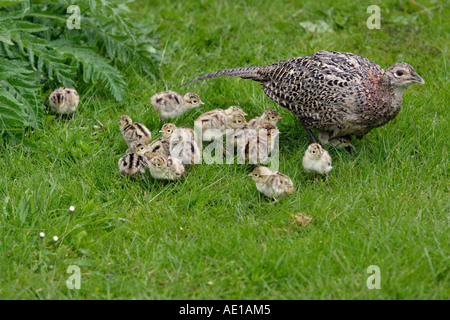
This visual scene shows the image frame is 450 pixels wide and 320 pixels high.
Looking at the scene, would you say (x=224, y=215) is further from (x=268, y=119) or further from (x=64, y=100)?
(x=64, y=100)

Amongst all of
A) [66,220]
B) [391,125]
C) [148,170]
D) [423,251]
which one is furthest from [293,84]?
[66,220]

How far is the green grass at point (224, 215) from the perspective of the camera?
13.0 feet

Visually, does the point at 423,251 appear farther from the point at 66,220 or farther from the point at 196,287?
the point at 66,220

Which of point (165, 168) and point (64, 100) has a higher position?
point (64, 100)

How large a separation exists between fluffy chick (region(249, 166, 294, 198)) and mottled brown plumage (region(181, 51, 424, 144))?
2.72 feet

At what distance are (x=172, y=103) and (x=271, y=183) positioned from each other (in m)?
1.62

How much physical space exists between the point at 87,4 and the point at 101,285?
3.51 m

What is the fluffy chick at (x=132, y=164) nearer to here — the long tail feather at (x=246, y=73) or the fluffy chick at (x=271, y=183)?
the fluffy chick at (x=271, y=183)

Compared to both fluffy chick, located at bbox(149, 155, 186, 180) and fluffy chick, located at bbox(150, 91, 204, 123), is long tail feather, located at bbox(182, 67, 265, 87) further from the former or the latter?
fluffy chick, located at bbox(149, 155, 186, 180)

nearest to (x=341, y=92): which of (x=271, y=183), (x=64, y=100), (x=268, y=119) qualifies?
(x=268, y=119)

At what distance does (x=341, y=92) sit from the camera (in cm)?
517

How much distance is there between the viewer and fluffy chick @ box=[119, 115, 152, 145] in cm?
541

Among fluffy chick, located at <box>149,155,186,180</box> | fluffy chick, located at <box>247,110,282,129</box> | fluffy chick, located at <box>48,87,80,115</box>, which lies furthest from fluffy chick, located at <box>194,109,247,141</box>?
fluffy chick, located at <box>48,87,80,115</box>

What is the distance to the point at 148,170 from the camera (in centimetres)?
517
